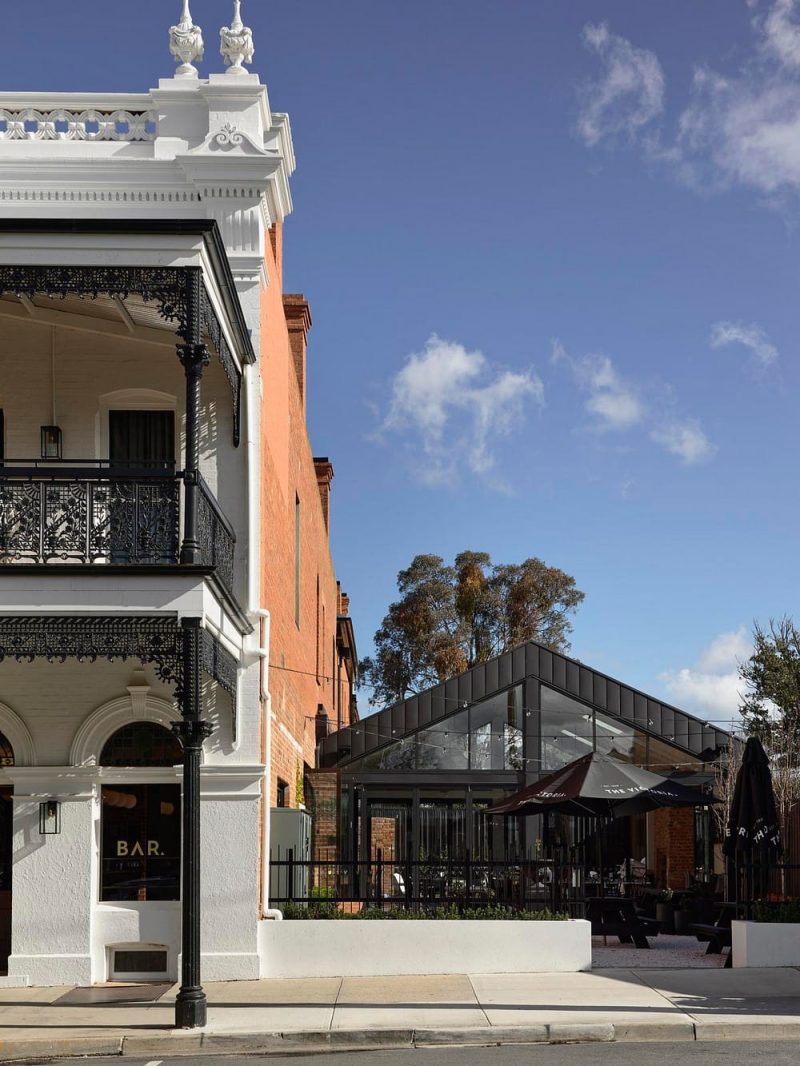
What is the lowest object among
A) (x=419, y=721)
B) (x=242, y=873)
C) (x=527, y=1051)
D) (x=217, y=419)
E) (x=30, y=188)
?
(x=527, y=1051)

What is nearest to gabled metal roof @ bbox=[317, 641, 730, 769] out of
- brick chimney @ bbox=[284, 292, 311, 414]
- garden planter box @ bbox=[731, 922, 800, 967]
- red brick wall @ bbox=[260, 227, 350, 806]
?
red brick wall @ bbox=[260, 227, 350, 806]

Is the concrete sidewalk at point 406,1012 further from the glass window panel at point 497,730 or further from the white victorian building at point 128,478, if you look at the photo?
the glass window panel at point 497,730

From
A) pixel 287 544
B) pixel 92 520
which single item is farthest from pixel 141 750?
pixel 287 544

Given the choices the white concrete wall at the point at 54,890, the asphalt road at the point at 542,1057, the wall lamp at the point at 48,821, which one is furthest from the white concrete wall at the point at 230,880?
the asphalt road at the point at 542,1057

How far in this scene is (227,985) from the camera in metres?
14.3

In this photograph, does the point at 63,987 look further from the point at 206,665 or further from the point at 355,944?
the point at 206,665

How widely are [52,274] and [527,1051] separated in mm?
7889

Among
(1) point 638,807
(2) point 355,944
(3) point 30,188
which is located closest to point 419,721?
(1) point 638,807

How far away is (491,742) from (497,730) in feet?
0.82

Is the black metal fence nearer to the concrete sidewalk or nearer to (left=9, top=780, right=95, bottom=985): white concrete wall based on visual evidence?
the concrete sidewalk

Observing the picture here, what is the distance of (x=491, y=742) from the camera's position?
26.3 m

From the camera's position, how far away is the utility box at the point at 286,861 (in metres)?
15.7

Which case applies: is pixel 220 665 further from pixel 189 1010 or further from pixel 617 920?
pixel 617 920

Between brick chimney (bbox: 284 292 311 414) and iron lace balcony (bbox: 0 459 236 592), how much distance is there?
1058 centimetres
